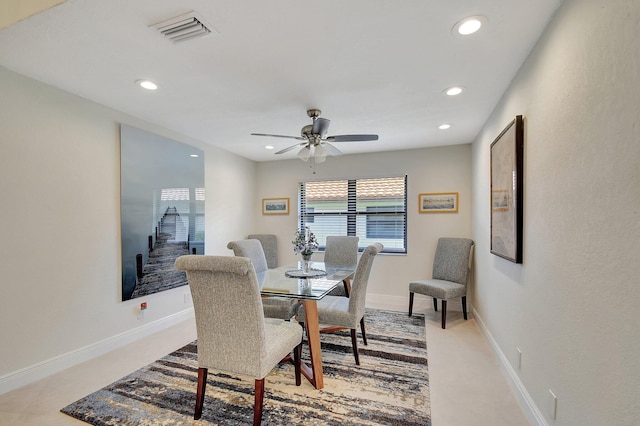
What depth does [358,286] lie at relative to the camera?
244 centimetres

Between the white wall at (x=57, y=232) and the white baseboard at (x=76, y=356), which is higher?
the white wall at (x=57, y=232)

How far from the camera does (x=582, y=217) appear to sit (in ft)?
4.20

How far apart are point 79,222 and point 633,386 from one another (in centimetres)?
361

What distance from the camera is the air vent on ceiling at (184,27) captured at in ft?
5.09

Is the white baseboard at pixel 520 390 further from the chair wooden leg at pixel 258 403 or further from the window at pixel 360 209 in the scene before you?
the window at pixel 360 209

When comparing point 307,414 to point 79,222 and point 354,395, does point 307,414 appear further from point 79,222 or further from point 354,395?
point 79,222

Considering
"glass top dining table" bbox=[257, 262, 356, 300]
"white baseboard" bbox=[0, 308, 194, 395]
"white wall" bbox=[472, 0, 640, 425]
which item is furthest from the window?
"white baseboard" bbox=[0, 308, 194, 395]

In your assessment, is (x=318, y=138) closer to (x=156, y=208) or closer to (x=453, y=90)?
(x=453, y=90)

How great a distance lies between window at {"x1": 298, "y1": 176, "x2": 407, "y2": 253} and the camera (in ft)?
14.8

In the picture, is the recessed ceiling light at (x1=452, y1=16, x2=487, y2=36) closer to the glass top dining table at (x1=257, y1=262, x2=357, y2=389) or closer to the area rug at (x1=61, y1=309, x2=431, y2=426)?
the glass top dining table at (x1=257, y1=262, x2=357, y2=389)

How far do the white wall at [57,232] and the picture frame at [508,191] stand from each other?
11.5 ft

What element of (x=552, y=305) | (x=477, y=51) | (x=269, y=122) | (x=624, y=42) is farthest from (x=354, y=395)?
(x=269, y=122)

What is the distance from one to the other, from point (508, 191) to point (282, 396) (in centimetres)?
225

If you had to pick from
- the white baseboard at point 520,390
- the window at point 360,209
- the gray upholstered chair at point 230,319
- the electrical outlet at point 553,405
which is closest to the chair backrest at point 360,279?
the gray upholstered chair at point 230,319
